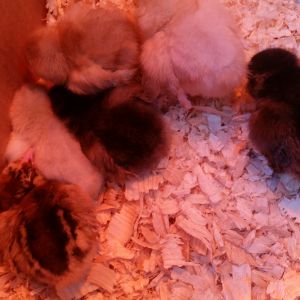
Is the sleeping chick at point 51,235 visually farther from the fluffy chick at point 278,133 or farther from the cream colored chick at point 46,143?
the fluffy chick at point 278,133

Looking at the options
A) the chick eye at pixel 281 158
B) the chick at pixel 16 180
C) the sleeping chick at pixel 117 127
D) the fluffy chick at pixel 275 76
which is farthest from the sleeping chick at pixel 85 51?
the chick eye at pixel 281 158

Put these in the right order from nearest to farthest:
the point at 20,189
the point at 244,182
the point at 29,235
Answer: the point at 29,235
the point at 20,189
the point at 244,182

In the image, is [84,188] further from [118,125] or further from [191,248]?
[191,248]

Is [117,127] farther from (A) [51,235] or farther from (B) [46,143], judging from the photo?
(A) [51,235]

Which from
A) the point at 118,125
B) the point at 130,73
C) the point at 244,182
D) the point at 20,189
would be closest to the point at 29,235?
the point at 20,189

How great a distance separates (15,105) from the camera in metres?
1.46

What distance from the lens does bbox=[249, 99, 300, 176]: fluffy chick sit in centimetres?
134

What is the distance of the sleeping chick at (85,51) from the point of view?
138cm

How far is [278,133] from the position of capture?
135cm

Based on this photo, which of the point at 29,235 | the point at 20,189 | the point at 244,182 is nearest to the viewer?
the point at 29,235

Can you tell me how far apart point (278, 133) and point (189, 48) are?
370 millimetres

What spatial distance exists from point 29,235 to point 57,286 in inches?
7.8

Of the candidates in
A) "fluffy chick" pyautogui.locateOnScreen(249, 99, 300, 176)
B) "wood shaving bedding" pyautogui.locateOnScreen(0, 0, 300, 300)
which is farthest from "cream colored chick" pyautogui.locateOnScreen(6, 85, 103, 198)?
"fluffy chick" pyautogui.locateOnScreen(249, 99, 300, 176)

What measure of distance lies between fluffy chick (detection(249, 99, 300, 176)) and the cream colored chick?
52cm
